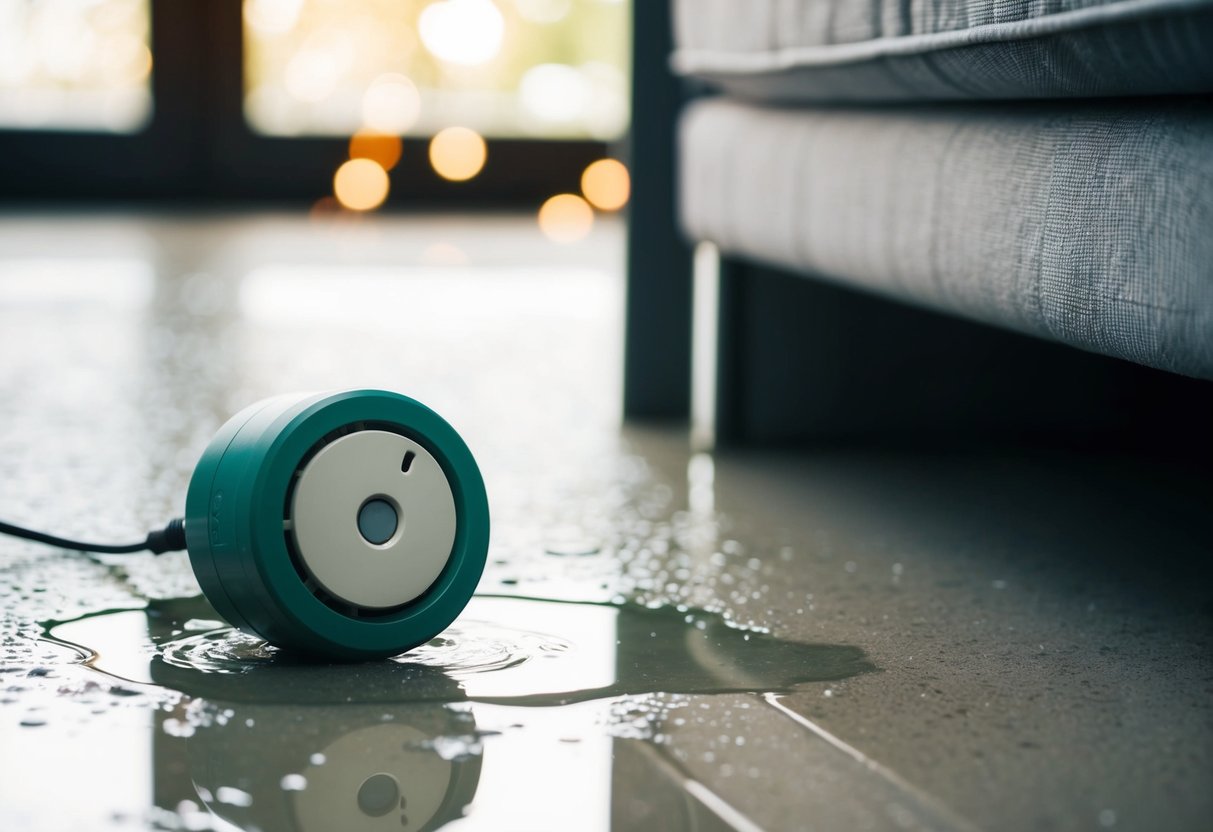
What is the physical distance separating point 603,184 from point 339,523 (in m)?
4.79

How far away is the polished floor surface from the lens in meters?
0.65

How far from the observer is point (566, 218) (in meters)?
5.16

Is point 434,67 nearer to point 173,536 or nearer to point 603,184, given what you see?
point 603,184

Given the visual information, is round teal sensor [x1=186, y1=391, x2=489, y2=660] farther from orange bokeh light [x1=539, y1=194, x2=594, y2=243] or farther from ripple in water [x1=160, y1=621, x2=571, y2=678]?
orange bokeh light [x1=539, y1=194, x2=594, y2=243]

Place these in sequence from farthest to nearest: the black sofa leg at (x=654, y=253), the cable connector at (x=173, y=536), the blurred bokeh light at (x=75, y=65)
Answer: the blurred bokeh light at (x=75, y=65) → the black sofa leg at (x=654, y=253) → the cable connector at (x=173, y=536)

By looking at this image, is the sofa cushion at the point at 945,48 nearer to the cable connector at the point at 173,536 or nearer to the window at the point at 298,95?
the cable connector at the point at 173,536

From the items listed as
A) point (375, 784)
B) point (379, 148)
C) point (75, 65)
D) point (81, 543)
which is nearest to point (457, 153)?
point (379, 148)

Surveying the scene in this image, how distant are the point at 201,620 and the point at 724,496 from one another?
536 mm

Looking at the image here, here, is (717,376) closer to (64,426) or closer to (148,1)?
(64,426)

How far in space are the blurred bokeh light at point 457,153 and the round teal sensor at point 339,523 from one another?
4.67 metres

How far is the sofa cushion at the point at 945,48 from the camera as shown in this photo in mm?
717

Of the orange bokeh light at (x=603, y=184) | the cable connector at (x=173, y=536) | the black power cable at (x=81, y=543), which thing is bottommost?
the black power cable at (x=81, y=543)

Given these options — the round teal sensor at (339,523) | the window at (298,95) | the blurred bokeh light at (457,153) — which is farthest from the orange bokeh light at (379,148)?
the round teal sensor at (339,523)

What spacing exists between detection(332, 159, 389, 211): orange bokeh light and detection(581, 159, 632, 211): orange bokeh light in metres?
0.73
